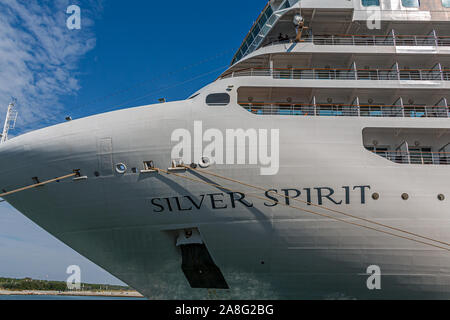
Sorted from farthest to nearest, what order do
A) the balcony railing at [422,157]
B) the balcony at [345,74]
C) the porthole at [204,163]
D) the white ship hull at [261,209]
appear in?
1. the balcony at [345,74]
2. the balcony railing at [422,157]
3. the porthole at [204,163]
4. the white ship hull at [261,209]

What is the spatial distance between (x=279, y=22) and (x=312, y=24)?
1.37 meters

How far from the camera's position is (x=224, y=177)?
9938 millimetres

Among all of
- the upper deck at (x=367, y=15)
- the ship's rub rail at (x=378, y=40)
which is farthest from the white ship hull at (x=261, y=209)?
the upper deck at (x=367, y=15)

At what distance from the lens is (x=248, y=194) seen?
32.4ft

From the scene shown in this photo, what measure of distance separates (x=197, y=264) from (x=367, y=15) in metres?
11.5

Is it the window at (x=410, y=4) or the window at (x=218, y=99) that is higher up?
the window at (x=410, y=4)

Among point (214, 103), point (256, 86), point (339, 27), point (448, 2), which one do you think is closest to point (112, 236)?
point (214, 103)

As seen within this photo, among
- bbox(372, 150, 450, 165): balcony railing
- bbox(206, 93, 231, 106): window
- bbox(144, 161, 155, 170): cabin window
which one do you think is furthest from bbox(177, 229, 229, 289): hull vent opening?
bbox(372, 150, 450, 165): balcony railing

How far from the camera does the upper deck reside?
13305mm

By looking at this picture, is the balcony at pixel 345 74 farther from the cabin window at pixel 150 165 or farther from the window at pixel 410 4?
the cabin window at pixel 150 165

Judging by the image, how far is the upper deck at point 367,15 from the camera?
43.7 ft

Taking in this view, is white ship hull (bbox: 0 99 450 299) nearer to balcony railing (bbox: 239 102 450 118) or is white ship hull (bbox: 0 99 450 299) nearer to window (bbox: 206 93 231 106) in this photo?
window (bbox: 206 93 231 106)

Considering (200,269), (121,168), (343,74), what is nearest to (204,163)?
(121,168)

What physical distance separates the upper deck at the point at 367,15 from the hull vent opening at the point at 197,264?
363 inches
